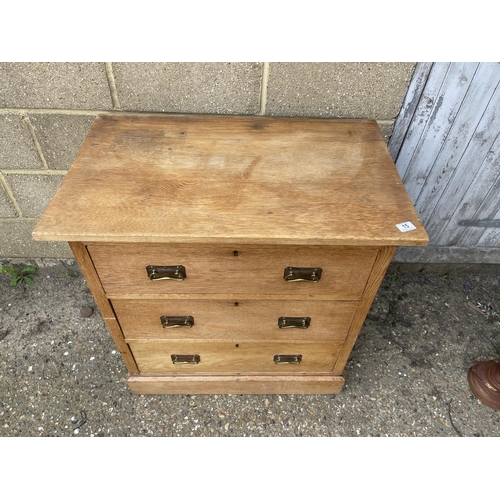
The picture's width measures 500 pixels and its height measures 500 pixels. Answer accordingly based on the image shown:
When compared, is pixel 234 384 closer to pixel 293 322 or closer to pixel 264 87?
pixel 293 322

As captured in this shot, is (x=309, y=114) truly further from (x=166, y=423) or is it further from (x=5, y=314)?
(x=5, y=314)

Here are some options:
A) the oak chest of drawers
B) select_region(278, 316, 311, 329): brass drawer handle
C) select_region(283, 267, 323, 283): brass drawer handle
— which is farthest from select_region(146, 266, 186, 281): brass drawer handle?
select_region(278, 316, 311, 329): brass drawer handle

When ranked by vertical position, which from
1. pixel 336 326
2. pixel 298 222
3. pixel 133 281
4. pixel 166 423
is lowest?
pixel 166 423

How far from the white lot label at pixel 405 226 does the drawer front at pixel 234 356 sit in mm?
670

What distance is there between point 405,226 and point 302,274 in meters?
0.37

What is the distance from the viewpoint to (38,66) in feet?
5.32

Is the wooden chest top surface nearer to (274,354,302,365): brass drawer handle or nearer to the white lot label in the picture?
the white lot label

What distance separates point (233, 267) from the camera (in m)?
1.30

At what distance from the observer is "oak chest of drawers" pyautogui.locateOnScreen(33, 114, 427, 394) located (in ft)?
3.89

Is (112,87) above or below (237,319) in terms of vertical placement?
above

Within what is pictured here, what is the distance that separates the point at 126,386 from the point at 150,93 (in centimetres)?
146

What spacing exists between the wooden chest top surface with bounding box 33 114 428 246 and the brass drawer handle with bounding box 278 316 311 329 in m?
0.47

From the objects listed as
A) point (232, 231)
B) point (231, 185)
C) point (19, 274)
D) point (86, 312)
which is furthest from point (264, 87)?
point (19, 274)

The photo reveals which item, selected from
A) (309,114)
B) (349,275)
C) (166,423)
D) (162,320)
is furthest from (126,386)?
(309,114)
